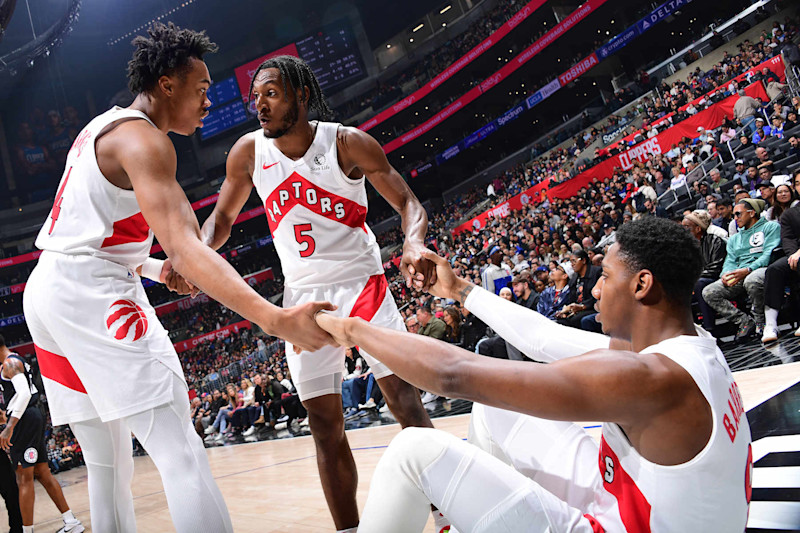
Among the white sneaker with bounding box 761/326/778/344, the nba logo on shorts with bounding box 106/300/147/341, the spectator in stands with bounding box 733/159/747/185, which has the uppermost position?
the nba logo on shorts with bounding box 106/300/147/341

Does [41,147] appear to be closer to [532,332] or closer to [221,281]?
[221,281]

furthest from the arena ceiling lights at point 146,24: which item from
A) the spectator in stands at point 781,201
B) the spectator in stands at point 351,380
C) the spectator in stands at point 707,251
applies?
the spectator in stands at point 781,201

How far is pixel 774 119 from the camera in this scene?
9492 mm

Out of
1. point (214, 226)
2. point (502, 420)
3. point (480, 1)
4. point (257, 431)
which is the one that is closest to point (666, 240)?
point (502, 420)

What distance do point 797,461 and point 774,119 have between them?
30.8 feet

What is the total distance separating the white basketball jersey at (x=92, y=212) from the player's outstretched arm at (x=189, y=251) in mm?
151

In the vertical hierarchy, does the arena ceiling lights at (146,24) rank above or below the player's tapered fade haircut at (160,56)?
above

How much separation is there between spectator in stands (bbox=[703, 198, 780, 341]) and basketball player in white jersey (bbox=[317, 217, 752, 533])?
14.2 ft

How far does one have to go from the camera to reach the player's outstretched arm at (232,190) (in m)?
2.60

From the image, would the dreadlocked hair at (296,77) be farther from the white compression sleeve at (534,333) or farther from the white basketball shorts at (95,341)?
the white compression sleeve at (534,333)

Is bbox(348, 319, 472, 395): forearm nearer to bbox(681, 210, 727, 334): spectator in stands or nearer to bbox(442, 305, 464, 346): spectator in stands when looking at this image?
bbox(681, 210, 727, 334): spectator in stands

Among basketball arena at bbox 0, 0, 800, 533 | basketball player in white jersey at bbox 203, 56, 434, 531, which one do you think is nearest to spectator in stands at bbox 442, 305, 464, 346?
basketball arena at bbox 0, 0, 800, 533

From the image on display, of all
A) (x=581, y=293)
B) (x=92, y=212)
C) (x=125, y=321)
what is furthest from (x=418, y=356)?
(x=581, y=293)

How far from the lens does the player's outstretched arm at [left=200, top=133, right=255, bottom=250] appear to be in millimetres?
2600
